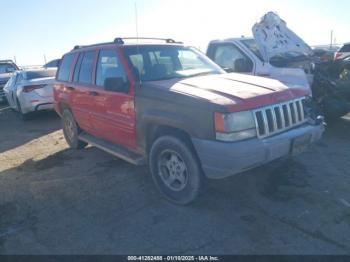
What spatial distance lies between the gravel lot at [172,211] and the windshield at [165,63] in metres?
1.52

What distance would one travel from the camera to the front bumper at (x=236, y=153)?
10.8ft

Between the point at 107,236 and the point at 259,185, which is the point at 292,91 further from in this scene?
the point at 107,236

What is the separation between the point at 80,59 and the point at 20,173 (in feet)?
6.99

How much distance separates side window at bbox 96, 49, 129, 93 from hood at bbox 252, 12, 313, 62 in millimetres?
3256

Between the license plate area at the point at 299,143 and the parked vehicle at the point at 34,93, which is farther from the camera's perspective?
the parked vehicle at the point at 34,93

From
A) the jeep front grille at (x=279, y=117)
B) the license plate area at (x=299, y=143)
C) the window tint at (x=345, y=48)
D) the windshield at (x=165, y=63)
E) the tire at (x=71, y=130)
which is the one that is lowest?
the tire at (x=71, y=130)

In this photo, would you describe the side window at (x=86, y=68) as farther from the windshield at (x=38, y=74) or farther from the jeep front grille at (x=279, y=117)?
the windshield at (x=38, y=74)

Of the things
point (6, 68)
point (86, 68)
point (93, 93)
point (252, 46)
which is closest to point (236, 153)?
point (93, 93)

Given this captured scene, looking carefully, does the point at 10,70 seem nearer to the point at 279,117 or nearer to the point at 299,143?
the point at 279,117

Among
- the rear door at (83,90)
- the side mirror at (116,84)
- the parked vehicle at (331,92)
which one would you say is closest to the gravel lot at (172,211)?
the rear door at (83,90)

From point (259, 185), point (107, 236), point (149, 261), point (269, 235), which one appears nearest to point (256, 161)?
point (269, 235)

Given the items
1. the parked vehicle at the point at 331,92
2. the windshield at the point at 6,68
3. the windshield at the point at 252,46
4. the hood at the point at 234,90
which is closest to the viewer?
the hood at the point at 234,90

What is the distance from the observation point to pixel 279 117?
3.74 m

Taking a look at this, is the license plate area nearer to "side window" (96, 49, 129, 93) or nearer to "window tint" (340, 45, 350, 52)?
"side window" (96, 49, 129, 93)
